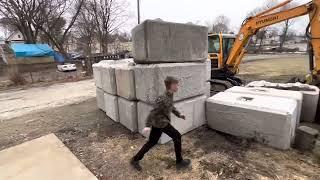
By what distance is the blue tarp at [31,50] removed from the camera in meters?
26.5

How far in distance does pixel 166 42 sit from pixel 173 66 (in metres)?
0.46

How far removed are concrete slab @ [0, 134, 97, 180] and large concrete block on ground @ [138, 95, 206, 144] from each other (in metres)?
1.39

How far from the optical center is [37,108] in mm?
7492

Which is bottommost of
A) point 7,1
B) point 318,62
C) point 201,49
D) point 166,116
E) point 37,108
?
point 37,108

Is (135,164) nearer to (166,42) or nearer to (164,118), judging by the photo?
(164,118)

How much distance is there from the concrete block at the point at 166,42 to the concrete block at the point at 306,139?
2.29 metres

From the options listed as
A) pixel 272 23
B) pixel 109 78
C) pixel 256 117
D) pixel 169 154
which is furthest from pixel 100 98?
pixel 272 23

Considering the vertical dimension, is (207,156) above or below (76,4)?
below

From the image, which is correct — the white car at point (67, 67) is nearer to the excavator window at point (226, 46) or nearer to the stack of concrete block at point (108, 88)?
the stack of concrete block at point (108, 88)

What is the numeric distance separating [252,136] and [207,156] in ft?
3.37

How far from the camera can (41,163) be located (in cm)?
358

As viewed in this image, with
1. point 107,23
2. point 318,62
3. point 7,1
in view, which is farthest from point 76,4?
point 318,62

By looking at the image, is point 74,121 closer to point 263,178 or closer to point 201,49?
point 201,49

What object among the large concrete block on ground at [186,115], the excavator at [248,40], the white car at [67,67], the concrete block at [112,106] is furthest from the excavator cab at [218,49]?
the white car at [67,67]
